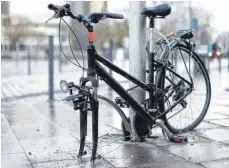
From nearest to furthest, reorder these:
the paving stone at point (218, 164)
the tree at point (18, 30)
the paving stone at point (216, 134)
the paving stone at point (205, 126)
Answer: the paving stone at point (218, 164)
the paving stone at point (216, 134)
the paving stone at point (205, 126)
the tree at point (18, 30)

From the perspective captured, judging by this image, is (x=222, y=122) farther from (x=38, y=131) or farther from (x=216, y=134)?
(x=38, y=131)

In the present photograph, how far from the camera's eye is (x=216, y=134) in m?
5.41

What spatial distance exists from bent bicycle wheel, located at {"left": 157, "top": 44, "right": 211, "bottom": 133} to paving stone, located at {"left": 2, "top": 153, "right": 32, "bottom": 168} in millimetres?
1636

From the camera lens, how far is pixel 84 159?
4.32m

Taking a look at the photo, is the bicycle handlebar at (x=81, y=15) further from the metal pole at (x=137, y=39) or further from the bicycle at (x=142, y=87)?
the metal pole at (x=137, y=39)

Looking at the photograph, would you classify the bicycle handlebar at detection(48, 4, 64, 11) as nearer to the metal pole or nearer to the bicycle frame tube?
the bicycle frame tube

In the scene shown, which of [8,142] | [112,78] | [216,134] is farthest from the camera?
[216,134]

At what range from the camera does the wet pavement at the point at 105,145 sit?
4.17 m

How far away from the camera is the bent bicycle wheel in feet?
17.2

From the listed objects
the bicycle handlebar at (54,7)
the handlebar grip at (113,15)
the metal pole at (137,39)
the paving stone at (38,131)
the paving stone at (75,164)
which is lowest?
the paving stone at (38,131)

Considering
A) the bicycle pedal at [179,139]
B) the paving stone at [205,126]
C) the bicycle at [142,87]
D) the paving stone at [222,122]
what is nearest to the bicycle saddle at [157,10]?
the bicycle at [142,87]

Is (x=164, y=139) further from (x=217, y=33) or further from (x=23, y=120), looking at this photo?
(x=217, y=33)

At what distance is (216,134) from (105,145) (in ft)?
4.69

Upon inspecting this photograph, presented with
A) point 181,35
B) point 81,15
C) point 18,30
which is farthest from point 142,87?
point 18,30
